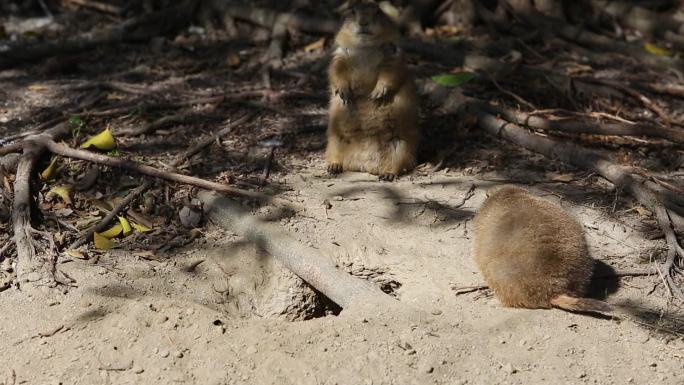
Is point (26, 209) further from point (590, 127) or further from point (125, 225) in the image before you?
point (590, 127)

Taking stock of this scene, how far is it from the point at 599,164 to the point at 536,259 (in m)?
1.87

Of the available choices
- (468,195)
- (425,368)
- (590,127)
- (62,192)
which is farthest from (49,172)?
(590,127)

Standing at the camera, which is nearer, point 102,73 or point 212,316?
point 212,316

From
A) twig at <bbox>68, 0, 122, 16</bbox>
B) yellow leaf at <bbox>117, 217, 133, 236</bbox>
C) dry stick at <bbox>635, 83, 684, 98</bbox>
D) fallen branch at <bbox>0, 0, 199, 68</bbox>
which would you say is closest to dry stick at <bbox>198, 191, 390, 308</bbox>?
yellow leaf at <bbox>117, 217, 133, 236</bbox>

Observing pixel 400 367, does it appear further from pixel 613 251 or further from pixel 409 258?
pixel 613 251

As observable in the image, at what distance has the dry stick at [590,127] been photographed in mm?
5898

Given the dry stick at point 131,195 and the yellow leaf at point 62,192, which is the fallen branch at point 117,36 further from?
the yellow leaf at point 62,192

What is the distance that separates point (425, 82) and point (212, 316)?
13.7 feet

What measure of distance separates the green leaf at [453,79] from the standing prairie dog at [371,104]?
1.27 meters

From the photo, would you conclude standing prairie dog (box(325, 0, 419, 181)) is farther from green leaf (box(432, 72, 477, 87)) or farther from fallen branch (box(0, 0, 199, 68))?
fallen branch (box(0, 0, 199, 68))

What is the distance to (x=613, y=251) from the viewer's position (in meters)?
4.84

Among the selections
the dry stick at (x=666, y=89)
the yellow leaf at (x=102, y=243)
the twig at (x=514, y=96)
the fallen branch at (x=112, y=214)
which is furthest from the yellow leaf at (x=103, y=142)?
the dry stick at (x=666, y=89)

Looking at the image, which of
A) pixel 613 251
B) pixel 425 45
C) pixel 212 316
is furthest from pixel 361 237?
pixel 425 45

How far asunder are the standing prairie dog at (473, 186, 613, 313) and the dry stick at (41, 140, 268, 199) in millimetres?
1757
